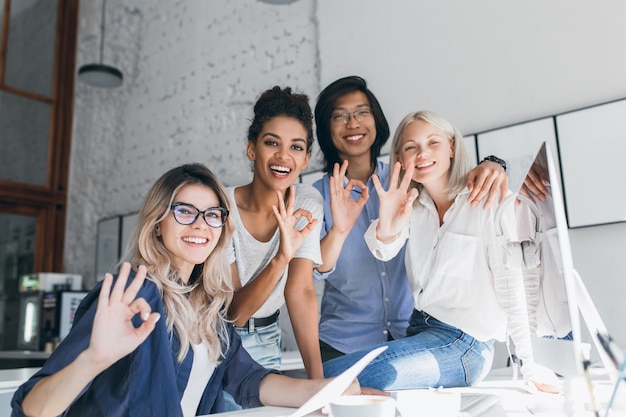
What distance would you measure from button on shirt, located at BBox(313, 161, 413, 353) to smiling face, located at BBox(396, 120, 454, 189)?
348 mm

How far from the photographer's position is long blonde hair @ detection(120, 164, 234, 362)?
1.39 m

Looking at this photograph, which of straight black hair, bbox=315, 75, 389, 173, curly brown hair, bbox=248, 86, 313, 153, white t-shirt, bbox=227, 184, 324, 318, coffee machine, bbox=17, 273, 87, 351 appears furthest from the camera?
coffee machine, bbox=17, 273, 87, 351

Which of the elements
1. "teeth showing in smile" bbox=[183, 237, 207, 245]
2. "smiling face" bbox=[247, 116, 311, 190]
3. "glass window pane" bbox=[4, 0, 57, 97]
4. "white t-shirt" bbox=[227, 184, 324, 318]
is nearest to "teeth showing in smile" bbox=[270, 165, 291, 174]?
"smiling face" bbox=[247, 116, 311, 190]

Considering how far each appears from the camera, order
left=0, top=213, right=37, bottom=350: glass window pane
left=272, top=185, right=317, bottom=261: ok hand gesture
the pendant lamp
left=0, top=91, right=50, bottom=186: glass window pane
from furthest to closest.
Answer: left=0, top=91, right=50, bottom=186: glass window pane < left=0, top=213, right=37, bottom=350: glass window pane < the pendant lamp < left=272, top=185, right=317, bottom=261: ok hand gesture

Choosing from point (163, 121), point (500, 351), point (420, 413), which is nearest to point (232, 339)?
point (420, 413)

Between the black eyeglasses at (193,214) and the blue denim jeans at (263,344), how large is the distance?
54 cm

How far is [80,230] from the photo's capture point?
5438 millimetres

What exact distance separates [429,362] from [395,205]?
517 millimetres

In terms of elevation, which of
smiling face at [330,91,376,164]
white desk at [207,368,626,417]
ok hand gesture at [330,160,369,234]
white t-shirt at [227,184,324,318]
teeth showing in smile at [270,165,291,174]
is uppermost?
smiling face at [330,91,376,164]

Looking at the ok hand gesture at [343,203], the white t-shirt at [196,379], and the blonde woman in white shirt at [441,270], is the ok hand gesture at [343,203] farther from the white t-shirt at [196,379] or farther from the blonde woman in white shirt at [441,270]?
the white t-shirt at [196,379]

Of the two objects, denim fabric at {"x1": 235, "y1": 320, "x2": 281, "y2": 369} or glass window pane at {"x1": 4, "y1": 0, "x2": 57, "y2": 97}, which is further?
glass window pane at {"x1": 4, "y1": 0, "x2": 57, "y2": 97}

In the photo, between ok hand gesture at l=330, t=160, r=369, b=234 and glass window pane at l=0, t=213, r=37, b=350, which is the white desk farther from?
glass window pane at l=0, t=213, r=37, b=350

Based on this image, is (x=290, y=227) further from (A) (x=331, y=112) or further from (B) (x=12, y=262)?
(B) (x=12, y=262)

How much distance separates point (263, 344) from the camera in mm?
1980
